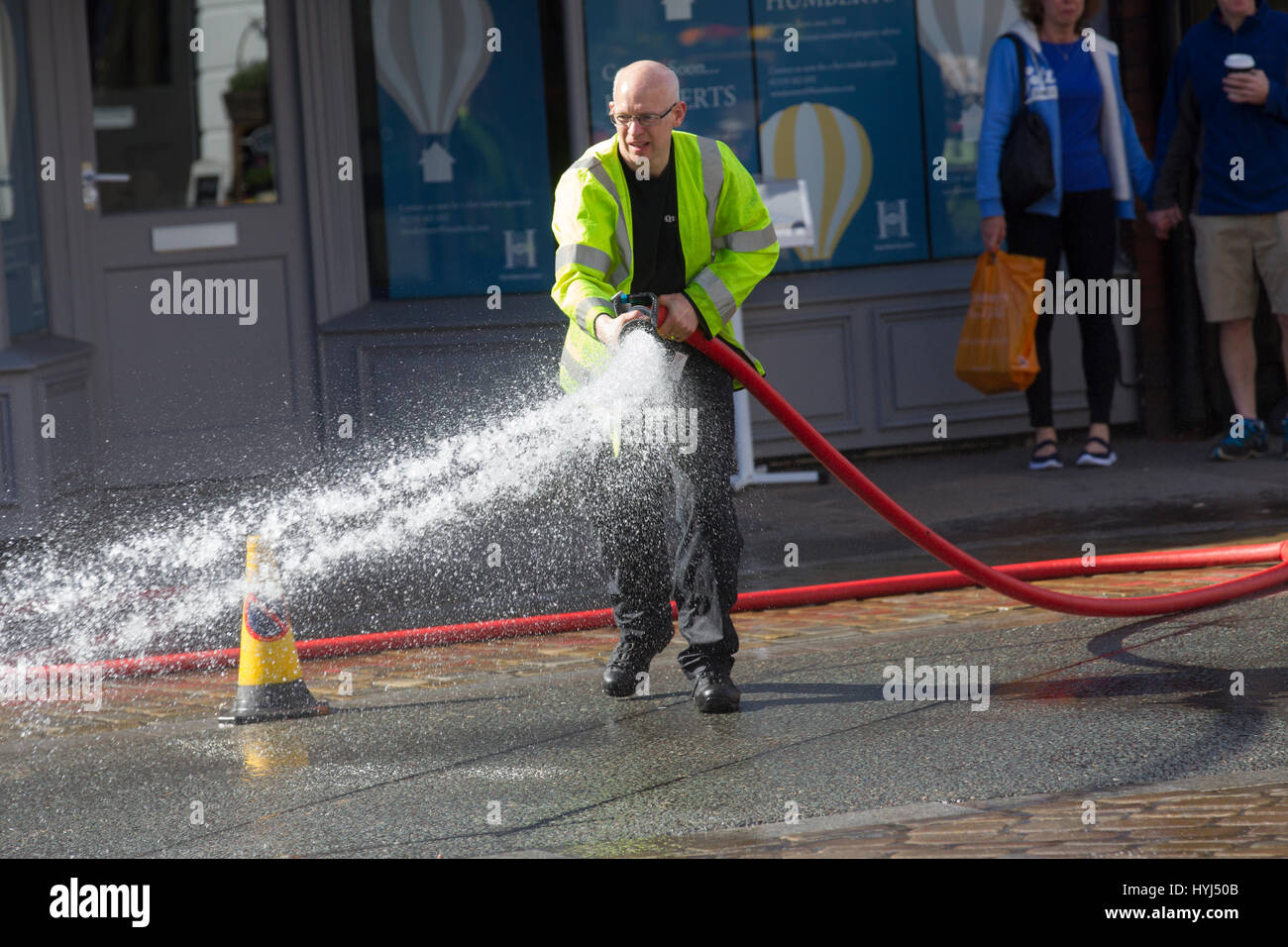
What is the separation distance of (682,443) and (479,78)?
511 centimetres

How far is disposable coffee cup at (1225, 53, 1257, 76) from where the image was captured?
849 centimetres

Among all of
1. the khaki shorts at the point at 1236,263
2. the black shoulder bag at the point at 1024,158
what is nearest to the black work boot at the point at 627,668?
the black shoulder bag at the point at 1024,158

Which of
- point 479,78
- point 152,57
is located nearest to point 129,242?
point 152,57

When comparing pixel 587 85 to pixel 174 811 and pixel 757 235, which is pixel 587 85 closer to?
pixel 757 235

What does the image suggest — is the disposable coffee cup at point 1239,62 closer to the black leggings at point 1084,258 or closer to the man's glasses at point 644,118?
the black leggings at point 1084,258

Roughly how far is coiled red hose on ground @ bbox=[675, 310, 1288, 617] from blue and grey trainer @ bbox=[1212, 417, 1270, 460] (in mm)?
3069

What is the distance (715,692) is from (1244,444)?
4763mm

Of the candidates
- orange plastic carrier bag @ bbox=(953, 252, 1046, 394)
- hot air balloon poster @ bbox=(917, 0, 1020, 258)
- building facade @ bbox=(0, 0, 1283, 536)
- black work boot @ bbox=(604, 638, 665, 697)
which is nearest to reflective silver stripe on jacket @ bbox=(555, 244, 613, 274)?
black work boot @ bbox=(604, 638, 665, 697)

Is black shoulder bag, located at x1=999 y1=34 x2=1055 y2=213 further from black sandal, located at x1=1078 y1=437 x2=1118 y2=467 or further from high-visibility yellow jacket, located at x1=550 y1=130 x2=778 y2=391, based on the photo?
high-visibility yellow jacket, located at x1=550 y1=130 x2=778 y2=391

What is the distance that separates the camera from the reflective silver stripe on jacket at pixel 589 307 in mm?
4914

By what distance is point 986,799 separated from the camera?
4.14 m

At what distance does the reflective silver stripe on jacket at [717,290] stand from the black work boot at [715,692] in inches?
41.7

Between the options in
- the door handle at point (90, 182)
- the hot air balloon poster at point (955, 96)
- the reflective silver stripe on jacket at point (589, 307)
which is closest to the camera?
the reflective silver stripe on jacket at point (589, 307)

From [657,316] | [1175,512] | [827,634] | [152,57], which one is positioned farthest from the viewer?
[152,57]
